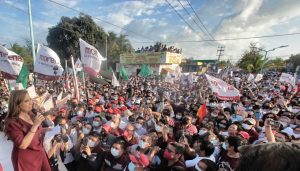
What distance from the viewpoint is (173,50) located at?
1359 inches

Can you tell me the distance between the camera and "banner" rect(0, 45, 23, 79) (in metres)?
8.74

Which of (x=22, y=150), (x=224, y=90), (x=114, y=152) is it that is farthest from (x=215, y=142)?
(x=224, y=90)

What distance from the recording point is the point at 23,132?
2.59 metres

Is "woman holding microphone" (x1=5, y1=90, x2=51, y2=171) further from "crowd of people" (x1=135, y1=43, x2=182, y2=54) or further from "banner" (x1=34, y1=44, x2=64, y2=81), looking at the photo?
"crowd of people" (x1=135, y1=43, x2=182, y2=54)

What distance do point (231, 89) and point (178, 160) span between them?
445 centimetres

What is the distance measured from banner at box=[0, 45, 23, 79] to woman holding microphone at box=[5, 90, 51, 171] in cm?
713

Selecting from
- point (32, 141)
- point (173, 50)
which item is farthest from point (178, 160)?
point (173, 50)

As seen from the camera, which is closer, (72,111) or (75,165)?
(75,165)

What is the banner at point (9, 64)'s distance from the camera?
28.7ft

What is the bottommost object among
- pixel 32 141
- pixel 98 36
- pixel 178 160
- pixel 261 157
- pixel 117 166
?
pixel 117 166

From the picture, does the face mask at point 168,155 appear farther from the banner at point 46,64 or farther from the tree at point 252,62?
the tree at point 252,62

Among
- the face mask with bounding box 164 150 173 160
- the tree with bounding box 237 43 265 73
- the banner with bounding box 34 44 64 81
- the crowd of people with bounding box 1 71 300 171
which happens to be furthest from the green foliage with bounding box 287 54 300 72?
the face mask with bounding box 164 150 173 160

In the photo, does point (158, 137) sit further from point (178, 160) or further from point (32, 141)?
point (32, 141)

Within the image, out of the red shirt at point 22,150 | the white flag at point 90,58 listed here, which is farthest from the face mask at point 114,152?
the white flag at point 90,58
